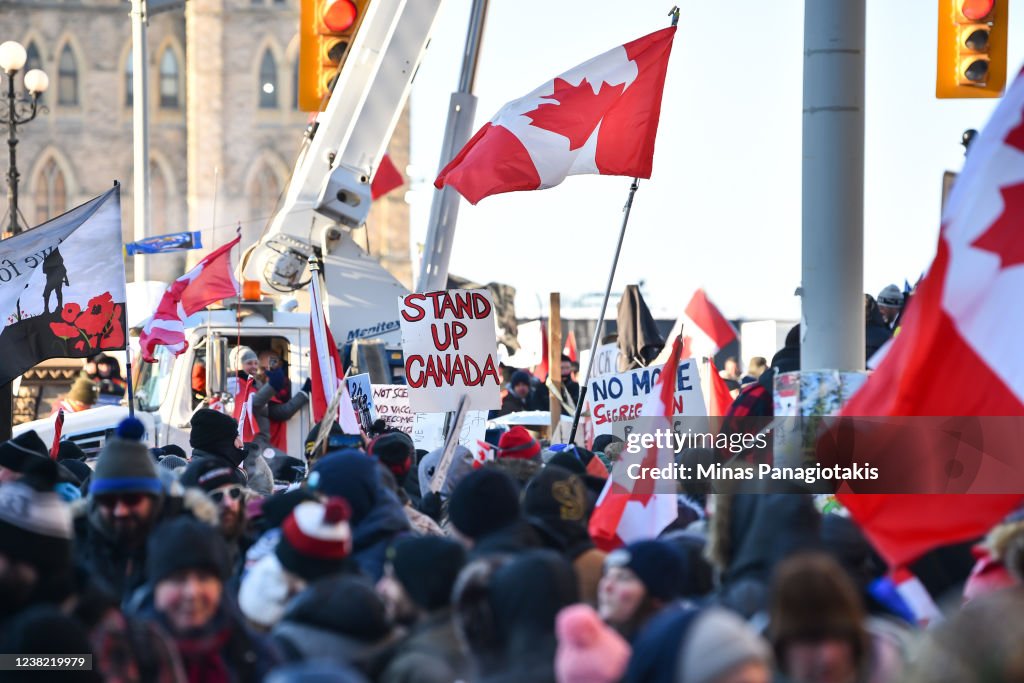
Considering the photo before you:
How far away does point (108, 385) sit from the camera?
→ 59.9 feet

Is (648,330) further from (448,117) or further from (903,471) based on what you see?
(903,471)

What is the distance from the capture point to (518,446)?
32.1 feet

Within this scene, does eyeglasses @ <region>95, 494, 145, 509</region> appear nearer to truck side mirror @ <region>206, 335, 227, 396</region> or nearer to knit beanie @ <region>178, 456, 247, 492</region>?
knit beanie @ <region>178, 456, 247, 492</region>

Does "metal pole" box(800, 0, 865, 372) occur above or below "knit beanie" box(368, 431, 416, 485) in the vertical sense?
above

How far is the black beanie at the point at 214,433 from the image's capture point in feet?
31.6

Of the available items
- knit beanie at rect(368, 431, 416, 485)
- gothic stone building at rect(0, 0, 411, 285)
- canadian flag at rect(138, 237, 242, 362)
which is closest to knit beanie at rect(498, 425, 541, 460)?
knit beanie at rect(368, 431, 416, 485)

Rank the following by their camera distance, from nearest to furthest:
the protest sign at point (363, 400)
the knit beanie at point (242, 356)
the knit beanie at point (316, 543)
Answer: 1. the knit beanie at point (316, 543)
2. the protest sign at point (363, 400)
3. the knit beanie at point (242, 356)

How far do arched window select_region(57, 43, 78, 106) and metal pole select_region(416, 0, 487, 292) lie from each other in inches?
1963

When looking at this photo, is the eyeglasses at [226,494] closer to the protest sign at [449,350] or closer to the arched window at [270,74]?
the protest sign at [449,350]

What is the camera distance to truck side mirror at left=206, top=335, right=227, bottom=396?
54.2ft

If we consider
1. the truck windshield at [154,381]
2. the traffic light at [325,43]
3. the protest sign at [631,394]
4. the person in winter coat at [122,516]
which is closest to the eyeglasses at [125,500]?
the person in winter coat at [122,516]

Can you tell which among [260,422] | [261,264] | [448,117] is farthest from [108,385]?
[448,117]

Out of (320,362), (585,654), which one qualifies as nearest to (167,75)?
(320,362)

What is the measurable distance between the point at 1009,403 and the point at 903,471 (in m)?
0.74
